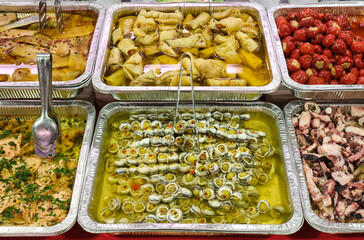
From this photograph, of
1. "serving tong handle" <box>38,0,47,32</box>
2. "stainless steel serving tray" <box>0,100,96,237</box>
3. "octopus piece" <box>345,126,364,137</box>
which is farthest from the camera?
"serving tong handle" <box>38,0,47,32</box>

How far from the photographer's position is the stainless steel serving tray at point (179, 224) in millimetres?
1390

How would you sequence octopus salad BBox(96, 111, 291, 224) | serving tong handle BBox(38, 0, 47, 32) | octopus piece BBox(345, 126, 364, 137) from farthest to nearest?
1. serving tong handle BBox(38, 0, 47, 32)
2. octopus piece BBox(345, 126, 364, 137)
3. octopus salad BBox(96, 111, 291, 224)

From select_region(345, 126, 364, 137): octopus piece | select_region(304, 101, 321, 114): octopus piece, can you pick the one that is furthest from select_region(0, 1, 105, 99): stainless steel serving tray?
select_region(345, 126, 364, 137): octopus piece

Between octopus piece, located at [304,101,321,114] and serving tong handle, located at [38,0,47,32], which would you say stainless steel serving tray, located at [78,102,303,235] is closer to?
octopus piece, located at [304,101,321,114]

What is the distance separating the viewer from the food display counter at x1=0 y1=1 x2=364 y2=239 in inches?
57.9

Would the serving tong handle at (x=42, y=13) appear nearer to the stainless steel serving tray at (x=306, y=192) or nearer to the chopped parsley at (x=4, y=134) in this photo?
the chopped parsley at (x=4, y=134)

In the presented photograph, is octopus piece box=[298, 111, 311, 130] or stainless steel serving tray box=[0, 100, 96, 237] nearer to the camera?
stainless steel serving tray box=[0, 100, 96, 237]

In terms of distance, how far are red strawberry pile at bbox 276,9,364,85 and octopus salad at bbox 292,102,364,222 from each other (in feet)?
0.58

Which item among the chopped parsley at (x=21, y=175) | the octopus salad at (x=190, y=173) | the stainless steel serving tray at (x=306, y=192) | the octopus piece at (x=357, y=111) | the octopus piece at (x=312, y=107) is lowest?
the chopped parsley at (x=21, y=175)

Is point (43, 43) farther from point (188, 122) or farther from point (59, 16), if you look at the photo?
point (188, 122)

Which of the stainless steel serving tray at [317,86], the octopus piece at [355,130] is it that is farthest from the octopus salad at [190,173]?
the octopus piece at [355,130]

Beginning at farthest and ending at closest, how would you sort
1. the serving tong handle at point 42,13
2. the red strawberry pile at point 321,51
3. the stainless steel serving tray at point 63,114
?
the serving tong handle at point 42,13
the red strawberry pile at point 321,51
the stainless steel serving tray at point 63,114

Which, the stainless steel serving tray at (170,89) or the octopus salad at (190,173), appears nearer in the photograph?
the octopus salad at (190,173)

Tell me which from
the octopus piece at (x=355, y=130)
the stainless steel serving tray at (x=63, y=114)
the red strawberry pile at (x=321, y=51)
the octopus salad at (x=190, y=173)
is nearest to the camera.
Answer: the stainless steel serving tray at (x=63, y=114)
